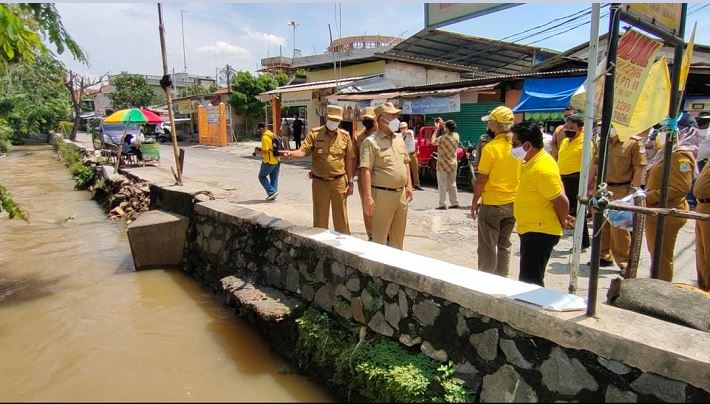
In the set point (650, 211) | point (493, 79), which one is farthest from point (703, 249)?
point (493, 79)

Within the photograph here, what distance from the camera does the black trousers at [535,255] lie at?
3348 millimetres

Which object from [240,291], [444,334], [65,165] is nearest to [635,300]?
[444,334]

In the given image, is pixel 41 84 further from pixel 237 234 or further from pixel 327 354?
pixel 327 354

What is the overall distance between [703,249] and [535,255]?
5.88 ft

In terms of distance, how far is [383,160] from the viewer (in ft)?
14.2

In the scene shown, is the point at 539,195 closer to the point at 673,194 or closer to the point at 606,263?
the point at 673,194

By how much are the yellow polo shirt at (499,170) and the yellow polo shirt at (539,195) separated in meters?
Result: 0.51

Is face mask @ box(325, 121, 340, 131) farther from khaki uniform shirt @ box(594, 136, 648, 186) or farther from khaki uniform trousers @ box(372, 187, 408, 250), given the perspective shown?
khaki uniform shirt @ box(594, 136, 648, 186)

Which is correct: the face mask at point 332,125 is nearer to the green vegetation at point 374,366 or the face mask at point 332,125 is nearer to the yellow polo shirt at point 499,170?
the yellow polo shirt at point 499,170

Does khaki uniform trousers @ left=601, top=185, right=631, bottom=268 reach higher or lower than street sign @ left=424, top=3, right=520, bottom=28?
lower

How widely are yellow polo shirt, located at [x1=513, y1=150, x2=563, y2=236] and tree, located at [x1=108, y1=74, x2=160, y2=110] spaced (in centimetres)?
4836

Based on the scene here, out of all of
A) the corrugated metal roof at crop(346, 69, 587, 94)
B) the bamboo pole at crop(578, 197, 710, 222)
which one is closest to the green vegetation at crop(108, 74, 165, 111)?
the corrugated metal roof at crop(346, 69, 587, 94)

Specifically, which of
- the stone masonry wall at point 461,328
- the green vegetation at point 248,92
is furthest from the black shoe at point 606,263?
the green vegetation at point 248,92

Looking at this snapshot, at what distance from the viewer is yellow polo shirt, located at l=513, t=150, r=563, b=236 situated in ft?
10.5
